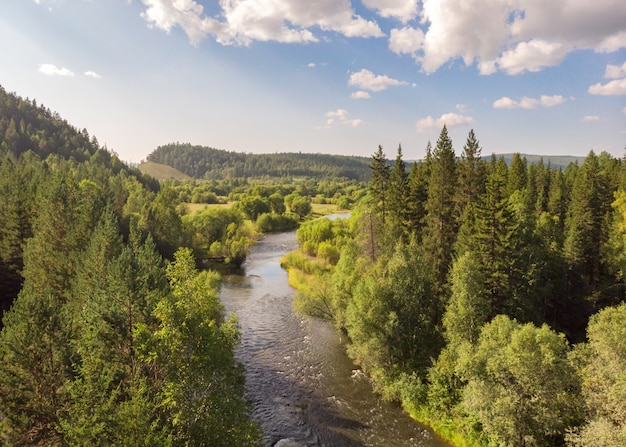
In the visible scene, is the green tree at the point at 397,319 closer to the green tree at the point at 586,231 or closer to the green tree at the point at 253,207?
the green tree at the point at 586,231

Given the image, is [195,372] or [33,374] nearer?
[195,372]

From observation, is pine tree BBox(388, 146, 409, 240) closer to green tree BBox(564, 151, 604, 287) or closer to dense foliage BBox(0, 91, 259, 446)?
green tree BBox(564, 151, 604, 287)

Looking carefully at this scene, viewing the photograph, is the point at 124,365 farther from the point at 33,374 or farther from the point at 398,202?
the point at 398,202

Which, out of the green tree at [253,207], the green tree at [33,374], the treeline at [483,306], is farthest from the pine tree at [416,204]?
the green tree at [253,207]

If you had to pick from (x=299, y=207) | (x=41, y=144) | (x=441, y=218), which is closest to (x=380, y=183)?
(x=441, y=218)

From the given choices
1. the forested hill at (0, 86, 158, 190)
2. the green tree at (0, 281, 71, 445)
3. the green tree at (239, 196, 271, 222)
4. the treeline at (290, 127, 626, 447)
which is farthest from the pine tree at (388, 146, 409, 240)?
the forested hill at (0, 86, 158, 190)

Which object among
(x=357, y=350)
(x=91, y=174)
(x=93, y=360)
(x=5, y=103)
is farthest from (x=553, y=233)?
(x=5, y=103)
